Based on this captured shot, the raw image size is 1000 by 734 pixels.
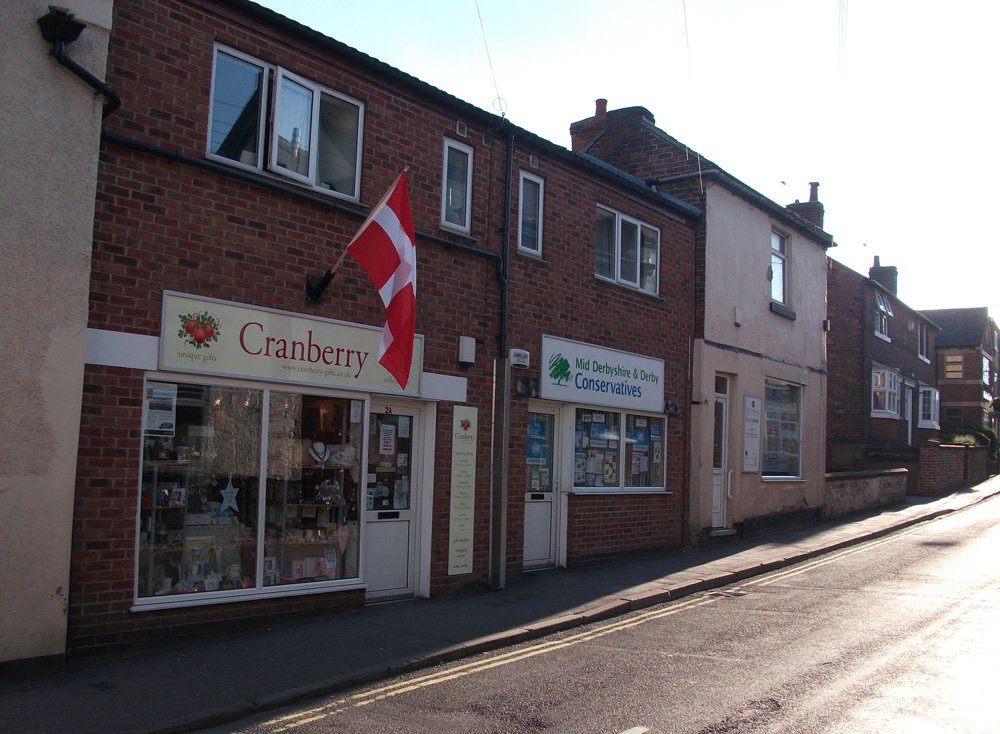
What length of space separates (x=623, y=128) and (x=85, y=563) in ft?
43.4

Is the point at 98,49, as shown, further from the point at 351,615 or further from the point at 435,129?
the point at 351,615

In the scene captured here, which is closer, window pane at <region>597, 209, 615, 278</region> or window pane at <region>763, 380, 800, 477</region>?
window pane at <region>597, 209, 615, 278</region>

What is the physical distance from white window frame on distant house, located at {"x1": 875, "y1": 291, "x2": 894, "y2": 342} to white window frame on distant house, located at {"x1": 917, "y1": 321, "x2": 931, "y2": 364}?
5.65 metres

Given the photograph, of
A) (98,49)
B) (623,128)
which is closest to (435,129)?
(98,49)

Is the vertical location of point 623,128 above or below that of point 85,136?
above

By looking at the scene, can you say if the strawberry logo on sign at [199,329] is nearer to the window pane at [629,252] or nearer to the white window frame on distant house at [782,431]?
the window pane at [629,252]

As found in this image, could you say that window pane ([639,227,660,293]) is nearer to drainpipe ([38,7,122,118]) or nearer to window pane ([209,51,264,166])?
window pane ([209,51,264,166])

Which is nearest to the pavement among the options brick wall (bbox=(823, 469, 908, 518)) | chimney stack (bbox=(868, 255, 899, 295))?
brick wall (bbox=(823, 469, 908, 518))

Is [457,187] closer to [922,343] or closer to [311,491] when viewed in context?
[311,491]

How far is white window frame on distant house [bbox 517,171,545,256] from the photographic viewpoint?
11.8 metres

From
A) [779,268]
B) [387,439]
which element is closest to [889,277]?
[779,268]

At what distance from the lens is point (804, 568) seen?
13195mm

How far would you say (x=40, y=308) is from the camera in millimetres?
6855

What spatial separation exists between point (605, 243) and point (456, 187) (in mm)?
3459
